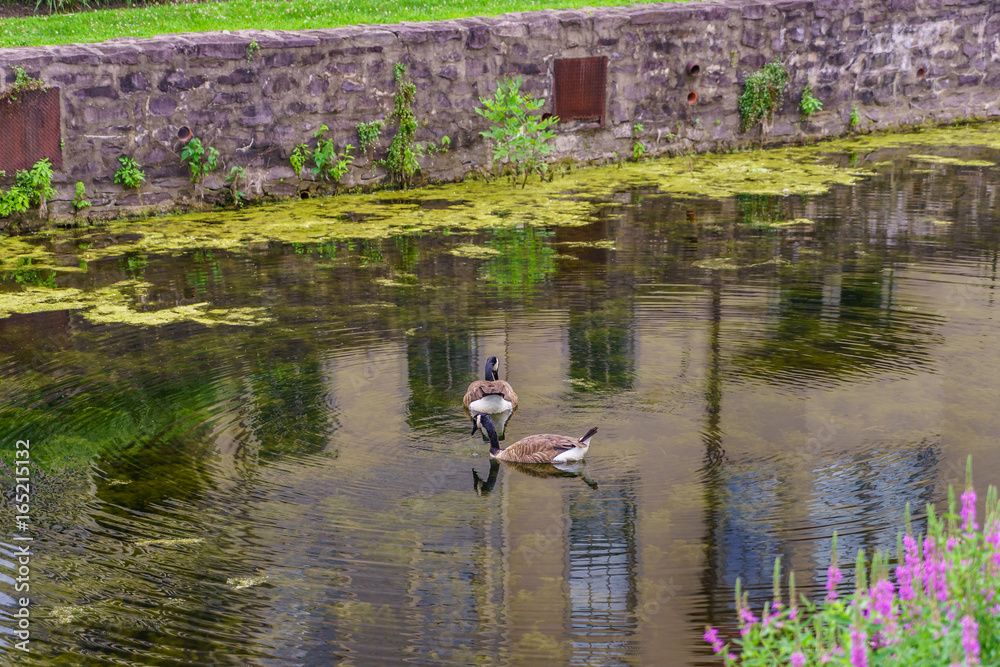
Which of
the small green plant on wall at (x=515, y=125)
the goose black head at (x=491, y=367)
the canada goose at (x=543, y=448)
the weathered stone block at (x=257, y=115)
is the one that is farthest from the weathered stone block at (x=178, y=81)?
the canada goose at (x=543, y=448)

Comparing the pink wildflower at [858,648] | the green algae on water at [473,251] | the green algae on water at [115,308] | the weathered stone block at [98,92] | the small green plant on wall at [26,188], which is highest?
the weathered stone block at [98,92]

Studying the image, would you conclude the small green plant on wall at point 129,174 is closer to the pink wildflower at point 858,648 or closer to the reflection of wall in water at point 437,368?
the reflection of wall in water at point 437,368

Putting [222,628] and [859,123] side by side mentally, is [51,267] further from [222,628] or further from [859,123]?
[859,123]

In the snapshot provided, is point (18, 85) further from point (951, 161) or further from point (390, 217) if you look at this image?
point (951, 161)

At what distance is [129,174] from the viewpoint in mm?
11492

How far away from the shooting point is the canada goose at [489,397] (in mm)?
6551

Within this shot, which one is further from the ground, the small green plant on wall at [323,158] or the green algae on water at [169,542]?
the small green plant on wall at [323,158]

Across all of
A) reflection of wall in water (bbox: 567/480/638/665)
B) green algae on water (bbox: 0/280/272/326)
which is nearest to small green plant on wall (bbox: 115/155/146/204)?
green algae on water (bbox: 0/280/272/326)

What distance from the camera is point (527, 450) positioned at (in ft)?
20.0

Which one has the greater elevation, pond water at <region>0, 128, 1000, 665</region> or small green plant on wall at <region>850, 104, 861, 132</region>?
small green plant on wall at <region>850, 104, 861, 132</region>

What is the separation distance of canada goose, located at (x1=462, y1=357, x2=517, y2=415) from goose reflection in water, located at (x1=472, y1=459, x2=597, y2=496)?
506 millimetres

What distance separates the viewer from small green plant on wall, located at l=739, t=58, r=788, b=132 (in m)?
14.6

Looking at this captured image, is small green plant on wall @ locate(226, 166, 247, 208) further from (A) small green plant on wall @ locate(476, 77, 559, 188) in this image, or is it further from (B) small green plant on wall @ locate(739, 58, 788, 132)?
(B) small green plant on wall @ locate(739, 58, 788, 132)

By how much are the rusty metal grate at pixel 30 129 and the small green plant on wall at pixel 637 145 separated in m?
6.93
